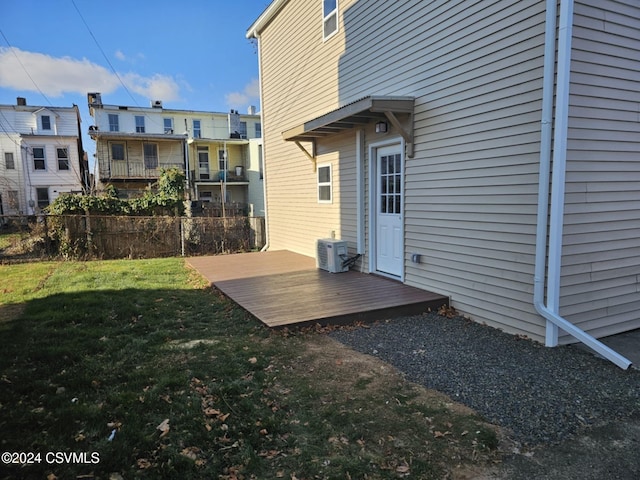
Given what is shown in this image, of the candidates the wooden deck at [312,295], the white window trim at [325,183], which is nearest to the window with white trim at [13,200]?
the wooden deck at [312,295]

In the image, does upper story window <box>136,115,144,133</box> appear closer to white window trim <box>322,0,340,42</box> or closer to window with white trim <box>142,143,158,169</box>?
window with white trim <box>142,143,158,169</box>

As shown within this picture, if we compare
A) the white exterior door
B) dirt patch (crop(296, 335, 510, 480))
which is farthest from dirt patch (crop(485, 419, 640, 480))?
the white exterior door

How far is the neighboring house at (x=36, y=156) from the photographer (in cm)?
2295

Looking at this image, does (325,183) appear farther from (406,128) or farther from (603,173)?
(603,173)

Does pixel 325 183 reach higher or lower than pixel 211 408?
higher

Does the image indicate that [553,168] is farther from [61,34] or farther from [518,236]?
[61,34]

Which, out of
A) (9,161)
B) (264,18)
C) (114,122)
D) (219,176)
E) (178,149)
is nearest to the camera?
(264,18)

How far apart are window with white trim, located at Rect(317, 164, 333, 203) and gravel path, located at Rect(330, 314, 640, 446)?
413cm

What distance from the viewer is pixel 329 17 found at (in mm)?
7754

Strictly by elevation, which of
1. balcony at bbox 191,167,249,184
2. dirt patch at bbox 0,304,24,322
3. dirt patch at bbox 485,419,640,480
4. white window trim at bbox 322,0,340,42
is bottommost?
dirt patch at bbox 485,419,640,480

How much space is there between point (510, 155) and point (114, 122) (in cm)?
2734

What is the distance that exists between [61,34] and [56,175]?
1525cm

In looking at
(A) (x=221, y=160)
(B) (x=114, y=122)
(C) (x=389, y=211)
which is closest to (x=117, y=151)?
(B) (x=114, y=122)

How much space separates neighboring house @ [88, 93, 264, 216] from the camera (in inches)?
904
